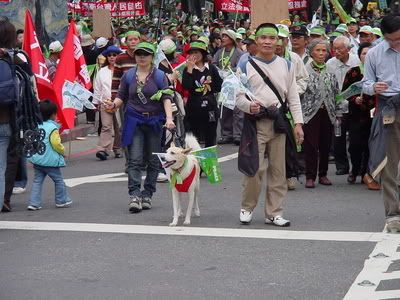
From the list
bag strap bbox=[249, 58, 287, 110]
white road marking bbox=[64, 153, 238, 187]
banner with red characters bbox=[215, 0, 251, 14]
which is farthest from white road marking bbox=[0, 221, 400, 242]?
banner with red characters bbox=[215, 0, 251, 14]

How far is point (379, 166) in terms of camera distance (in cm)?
962

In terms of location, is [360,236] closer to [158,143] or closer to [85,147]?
[158,143]

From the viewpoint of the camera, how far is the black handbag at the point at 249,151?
9797mm

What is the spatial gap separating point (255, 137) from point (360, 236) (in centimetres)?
135

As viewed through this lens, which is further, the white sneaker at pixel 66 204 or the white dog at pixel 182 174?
the white sneaker at pixel 66 204

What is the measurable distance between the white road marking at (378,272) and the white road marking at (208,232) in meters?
0.22

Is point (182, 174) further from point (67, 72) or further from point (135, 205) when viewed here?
point (67, 72)

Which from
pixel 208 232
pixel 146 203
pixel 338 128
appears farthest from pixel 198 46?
pixel 208 232

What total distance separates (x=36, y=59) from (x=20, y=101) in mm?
4347

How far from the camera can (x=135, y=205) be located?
1093 cm

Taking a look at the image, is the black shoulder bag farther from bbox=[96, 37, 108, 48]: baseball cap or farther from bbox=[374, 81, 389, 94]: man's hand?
bbox=[96, 37, 108, 48]: baseball cap

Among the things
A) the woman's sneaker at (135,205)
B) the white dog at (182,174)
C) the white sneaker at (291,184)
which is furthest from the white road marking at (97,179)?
the white dog at (182,174)

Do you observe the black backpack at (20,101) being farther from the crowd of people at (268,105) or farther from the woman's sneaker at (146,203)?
the woman's sneaker at (146,203)

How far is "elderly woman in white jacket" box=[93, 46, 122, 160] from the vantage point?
16109mm
